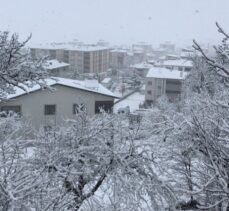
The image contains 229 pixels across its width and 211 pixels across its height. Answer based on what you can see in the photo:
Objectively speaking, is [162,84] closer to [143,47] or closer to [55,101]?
[55,101]

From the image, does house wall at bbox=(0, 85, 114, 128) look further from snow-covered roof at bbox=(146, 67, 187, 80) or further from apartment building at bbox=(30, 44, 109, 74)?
apartment building at bbox=(30, 44, 109, 74)

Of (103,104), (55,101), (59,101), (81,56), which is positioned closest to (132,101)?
(103,104)

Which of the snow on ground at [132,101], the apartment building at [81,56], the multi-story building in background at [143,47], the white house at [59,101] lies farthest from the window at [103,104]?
the multi-story building in background at [143,47]

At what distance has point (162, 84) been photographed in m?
43.3

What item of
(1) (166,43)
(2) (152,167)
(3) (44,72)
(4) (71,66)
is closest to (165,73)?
(4) (71,66)

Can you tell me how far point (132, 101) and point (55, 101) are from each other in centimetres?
2253

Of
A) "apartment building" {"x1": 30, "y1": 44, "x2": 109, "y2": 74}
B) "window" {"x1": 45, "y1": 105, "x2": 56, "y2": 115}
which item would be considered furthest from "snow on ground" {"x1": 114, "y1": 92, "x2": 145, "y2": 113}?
"apartment building" {"x1": 30, "y1": 44, "x2": 109, "y2": 74}

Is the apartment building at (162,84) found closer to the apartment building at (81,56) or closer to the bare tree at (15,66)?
the apartment building at (81,56)

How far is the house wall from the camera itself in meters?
22.6

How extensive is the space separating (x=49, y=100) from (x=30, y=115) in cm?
168

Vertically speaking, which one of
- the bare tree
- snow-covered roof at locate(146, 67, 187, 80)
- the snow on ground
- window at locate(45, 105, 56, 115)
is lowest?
the snow on ground

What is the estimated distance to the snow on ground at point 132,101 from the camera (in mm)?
40531

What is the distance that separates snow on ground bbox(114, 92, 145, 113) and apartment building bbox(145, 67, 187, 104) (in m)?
1.67

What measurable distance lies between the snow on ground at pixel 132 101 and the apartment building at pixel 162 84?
5.48 feet
